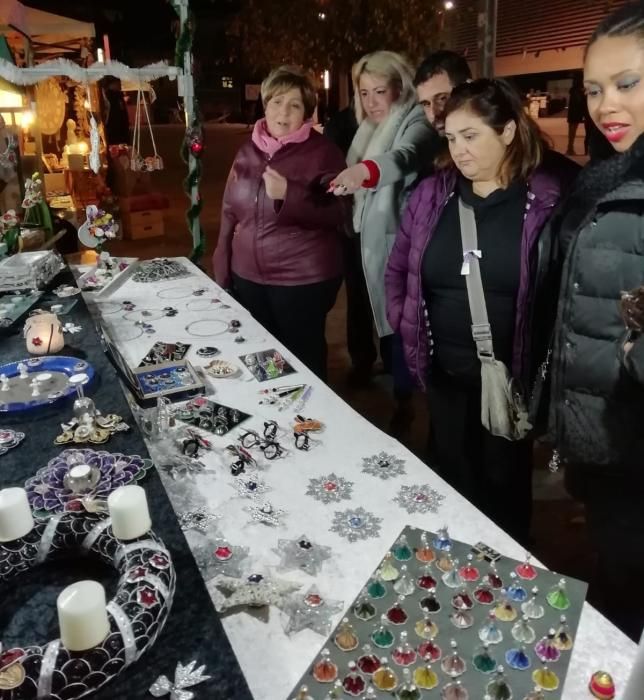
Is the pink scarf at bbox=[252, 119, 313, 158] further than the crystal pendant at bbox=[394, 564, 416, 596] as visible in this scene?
Yes

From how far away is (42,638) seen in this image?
2.88 feet

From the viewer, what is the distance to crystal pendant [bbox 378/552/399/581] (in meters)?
1.00

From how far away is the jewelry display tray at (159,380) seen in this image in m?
1.67

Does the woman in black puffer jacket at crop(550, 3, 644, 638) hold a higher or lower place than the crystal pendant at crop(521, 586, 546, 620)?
higher

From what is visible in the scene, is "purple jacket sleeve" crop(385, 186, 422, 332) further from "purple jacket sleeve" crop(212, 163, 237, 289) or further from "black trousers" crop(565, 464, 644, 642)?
"purple jacket sleeve" crop(212, 163, 237, 289)

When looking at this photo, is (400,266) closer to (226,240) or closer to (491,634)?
(226,240)

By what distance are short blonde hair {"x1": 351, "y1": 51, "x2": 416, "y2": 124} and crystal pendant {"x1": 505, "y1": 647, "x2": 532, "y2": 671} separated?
1916 millimetres

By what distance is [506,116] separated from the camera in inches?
59.1

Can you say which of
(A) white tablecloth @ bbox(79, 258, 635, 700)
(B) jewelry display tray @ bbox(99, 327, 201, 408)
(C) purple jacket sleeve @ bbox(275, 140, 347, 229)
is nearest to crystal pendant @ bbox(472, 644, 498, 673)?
(A) white tablecloth @ bbox(79, 258, 635, 700)

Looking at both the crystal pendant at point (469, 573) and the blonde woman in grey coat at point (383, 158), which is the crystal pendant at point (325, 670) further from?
the blonde woman in grey coat at point (383, 158)

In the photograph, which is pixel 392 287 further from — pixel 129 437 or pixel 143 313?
pixel 143 313

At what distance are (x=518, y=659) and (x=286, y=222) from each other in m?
1.62

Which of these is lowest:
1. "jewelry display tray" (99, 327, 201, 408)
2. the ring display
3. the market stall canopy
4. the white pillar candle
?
"jewelry display tray" (99, 327, 201, 408)

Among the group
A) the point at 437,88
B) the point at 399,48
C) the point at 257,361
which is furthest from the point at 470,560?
the point at 399,48
